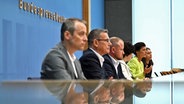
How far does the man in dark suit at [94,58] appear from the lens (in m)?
2.37

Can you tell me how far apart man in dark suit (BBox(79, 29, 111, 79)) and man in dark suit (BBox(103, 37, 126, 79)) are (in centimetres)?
12

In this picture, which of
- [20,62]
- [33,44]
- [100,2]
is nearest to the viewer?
[20,62]

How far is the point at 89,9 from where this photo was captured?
281 inches

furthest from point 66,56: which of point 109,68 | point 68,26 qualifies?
point 109,68

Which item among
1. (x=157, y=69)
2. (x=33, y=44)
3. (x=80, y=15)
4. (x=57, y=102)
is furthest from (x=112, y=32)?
(x=57, y=102)

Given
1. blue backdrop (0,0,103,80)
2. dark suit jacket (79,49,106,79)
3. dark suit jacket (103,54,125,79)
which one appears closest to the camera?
dark suit jacket (79,49,106,79)

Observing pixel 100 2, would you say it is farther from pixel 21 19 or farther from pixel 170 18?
pixel 21 19

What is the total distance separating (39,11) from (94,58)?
2006mm

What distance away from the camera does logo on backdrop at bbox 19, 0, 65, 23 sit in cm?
374

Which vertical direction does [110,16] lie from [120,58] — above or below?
above

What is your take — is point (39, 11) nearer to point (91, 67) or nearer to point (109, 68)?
point (109, 68)

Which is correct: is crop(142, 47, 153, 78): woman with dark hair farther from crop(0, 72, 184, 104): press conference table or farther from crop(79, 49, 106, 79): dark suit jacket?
crop(0, 72, 184, 104): press conference table

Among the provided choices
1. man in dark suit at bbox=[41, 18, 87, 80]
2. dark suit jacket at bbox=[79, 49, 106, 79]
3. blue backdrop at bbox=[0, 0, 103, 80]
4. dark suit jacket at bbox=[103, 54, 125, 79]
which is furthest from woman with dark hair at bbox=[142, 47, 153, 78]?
man in dark suit at bbox=[41, 18, 87, 80]

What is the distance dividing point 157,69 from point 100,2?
2246mm
